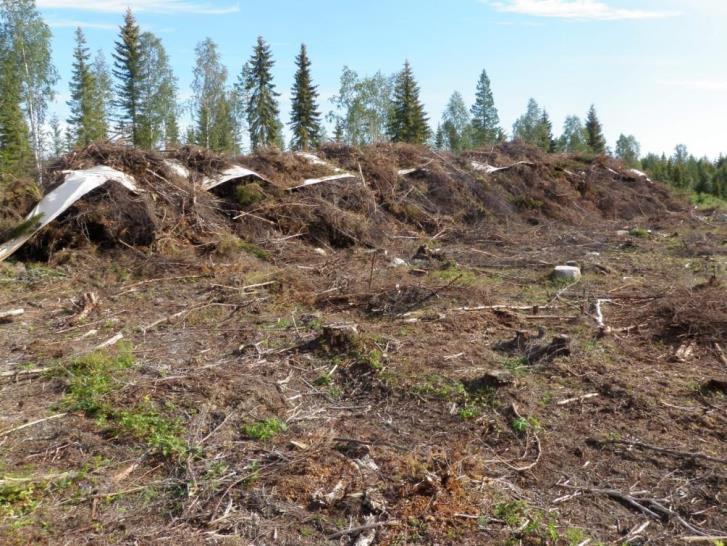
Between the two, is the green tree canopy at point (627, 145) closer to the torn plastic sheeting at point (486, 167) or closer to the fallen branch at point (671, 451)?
the torn plastic sheeting at point (486, 167)

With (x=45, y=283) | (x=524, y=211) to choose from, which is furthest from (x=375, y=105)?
(x=45, y=283)

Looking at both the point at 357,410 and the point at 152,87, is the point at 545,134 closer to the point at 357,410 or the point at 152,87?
the point at 152,87

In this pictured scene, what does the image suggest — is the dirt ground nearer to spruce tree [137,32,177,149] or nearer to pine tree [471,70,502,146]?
spruce tree [137,32,177,149]

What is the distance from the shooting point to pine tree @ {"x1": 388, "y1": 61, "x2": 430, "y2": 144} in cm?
3344

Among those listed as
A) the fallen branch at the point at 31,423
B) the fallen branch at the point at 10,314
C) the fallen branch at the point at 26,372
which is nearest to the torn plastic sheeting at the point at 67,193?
the fallen branch at the point at 10,314

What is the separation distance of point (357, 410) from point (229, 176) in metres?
7.99

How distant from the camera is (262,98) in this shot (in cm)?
3262

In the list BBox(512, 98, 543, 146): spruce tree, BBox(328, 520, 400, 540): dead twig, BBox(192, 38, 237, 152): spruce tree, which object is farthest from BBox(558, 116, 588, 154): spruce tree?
BBox(328, 520, 400, 540): dead twig

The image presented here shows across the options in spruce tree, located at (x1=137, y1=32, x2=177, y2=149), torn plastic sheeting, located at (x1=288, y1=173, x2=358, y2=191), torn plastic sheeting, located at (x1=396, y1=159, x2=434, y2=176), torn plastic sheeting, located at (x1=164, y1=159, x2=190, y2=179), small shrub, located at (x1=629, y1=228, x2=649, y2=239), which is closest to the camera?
torn plastic sheeting, located at (x1=164, y1=159, x2=190, y2=179)

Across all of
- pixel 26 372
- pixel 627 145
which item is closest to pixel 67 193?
pixel 26 372

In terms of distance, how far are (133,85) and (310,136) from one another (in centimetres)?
1033

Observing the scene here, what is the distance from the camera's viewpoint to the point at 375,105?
35906 millimetres

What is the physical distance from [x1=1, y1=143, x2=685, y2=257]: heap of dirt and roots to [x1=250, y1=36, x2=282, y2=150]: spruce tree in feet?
Result: 60.5

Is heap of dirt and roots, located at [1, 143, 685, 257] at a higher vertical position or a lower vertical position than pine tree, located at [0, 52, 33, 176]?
lower
